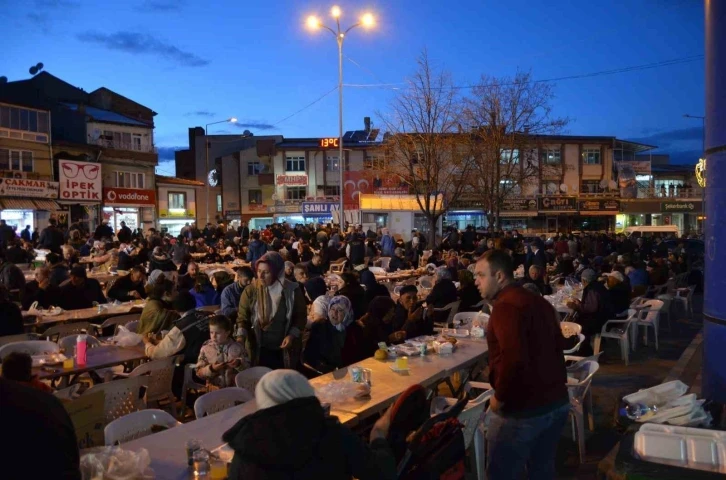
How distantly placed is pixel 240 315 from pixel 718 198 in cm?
458

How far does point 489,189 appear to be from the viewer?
80.9 feet

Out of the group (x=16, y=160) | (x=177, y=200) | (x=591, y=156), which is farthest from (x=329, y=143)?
(x=16, y=160)

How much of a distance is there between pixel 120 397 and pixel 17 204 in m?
27.1

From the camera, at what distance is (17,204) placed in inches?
1101

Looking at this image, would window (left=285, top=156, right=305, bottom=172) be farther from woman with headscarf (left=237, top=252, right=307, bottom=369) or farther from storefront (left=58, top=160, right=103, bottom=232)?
woman with headscarf (left=237, top=252, right=307, bottom=369)

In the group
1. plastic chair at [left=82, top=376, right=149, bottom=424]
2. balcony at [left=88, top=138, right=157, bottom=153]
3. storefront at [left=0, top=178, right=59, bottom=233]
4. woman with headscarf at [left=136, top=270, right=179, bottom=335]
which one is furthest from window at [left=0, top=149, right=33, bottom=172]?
plastic chair at [left=82, top=376, right=149, bottom=424]

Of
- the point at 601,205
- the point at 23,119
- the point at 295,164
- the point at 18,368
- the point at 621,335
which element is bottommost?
the point at 621,335

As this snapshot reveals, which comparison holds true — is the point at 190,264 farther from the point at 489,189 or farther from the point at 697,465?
the point at 489,189

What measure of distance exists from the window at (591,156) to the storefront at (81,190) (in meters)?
32.3

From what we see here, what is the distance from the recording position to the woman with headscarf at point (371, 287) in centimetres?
1007

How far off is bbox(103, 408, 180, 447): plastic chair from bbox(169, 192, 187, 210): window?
3819 centimetres

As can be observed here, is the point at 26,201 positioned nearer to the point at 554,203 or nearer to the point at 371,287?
the point at 371,287

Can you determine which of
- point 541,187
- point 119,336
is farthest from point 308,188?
point 119,336

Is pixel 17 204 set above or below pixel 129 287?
above
